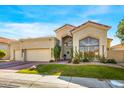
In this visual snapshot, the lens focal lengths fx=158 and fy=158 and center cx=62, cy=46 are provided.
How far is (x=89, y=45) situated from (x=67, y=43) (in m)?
4.94

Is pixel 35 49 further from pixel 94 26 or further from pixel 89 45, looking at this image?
pixel 94 26

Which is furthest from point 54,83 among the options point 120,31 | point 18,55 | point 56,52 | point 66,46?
point 18,55

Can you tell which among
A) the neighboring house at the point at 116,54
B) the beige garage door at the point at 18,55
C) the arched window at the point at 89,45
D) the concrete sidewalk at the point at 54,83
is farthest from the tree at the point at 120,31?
the beige garage door at the point at 18,55

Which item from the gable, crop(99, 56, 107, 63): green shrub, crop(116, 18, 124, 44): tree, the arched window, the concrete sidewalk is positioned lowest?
the concrete sidewalk

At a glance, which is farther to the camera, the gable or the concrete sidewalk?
the gable

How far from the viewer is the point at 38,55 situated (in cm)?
2230

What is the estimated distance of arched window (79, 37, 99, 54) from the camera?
18.6m

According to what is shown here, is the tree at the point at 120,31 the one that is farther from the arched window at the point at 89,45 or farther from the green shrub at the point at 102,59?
the arched window at the point at 89,45

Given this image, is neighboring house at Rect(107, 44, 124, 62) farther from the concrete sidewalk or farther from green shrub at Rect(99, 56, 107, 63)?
the concrete sidewalk

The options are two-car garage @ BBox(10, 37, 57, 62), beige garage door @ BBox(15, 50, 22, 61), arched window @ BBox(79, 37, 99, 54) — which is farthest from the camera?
beige garage door @ BBox(15, 50, 22, 61)

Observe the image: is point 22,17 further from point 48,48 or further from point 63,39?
point 63,39

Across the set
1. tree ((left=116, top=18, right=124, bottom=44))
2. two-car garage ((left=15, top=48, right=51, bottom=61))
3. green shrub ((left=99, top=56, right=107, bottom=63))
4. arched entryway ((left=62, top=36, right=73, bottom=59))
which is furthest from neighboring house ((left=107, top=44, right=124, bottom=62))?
two-car garage ((left=15, top=48, right=51, bottom=61))

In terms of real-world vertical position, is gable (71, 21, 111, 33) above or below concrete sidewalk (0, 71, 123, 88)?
above
